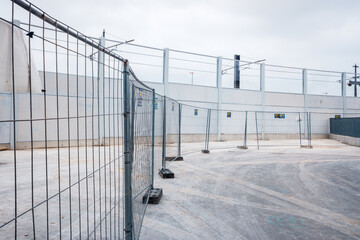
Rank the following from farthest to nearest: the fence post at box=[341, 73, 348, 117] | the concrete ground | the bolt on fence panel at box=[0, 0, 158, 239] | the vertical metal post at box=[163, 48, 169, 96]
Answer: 1. the fence post at box=[341, 73, 348, 117]
2. the vertical metal post at box=[163, 48, 169, 96]
3. the concrete ground
4. the bolt on fence panel at box=[0, 0, 158, 239]

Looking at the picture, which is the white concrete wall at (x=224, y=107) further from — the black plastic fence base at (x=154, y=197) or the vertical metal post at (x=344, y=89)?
the black plastic fence base at (x=154, y=197)

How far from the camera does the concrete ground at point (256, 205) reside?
12.1 feet

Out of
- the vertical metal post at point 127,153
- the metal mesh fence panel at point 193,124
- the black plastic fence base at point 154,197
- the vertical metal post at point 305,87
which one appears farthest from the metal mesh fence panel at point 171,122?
the vertical metal post at point 305,87

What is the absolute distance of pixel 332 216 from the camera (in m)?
4.34

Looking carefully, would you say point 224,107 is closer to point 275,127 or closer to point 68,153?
point 275,127

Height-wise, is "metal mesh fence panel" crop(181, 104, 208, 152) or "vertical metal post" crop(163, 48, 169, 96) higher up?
"vertical metal post" crop(163, 48, 169, 96)

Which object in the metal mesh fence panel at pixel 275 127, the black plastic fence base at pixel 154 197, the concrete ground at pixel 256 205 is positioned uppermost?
the metal mesh fence panel at pixel 275 127

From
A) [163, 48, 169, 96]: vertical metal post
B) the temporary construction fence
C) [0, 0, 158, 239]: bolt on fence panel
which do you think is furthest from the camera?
[163, 48, 169, 96]: vertical metal post

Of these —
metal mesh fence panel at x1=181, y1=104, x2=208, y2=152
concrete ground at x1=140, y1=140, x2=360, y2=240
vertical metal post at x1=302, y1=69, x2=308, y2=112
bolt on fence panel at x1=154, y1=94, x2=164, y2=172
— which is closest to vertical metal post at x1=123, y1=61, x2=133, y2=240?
concrete ground at x1=140, y1=140, x2=360, y2=240

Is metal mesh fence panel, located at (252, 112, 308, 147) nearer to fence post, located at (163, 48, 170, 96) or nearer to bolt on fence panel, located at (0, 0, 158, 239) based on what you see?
fence post, located at (163, 48, 170, 96)

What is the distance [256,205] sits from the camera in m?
4.83

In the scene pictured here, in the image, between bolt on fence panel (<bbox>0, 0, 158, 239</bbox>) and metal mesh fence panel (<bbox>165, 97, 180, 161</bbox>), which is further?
metal mesh fence panel (<bbox>165, 97, 180, 161</bbox>)

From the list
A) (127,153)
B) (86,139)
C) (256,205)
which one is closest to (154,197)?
(256,205)

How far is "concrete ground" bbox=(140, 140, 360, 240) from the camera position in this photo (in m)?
3.69
